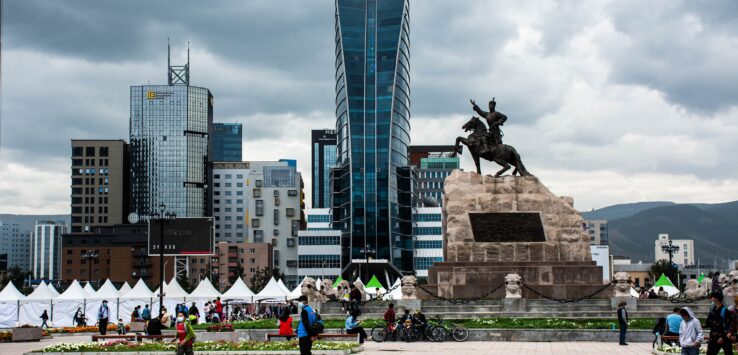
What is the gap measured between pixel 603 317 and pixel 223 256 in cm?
12864

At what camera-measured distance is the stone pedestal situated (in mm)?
39825

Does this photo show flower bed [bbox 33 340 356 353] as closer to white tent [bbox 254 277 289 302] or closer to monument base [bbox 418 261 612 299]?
monument base [bbox 418 261 612 299]

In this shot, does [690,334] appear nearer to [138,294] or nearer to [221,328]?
[221,328]

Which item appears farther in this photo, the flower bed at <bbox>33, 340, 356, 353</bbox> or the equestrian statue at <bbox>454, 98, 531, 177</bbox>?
the equestrian statue at <bbox>454, 98, 531, 177</bbox>

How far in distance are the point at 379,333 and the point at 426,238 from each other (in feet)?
398

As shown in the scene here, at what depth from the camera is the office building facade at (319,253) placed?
479 ft

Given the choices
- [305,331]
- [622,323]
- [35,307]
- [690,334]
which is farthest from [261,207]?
[690,334]

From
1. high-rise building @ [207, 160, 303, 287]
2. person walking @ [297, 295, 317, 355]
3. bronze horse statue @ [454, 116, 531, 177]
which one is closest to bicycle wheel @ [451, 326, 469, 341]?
person walking @ [297, 295, 317, 355]

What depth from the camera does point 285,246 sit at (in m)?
167

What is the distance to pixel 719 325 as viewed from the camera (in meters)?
17.6

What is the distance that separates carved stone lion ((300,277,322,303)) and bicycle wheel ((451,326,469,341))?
977 centimetres

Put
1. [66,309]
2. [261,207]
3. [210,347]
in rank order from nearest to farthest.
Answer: [210,347]
[66,309]
[261,207]

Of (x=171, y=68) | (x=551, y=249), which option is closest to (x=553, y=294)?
(x=551, y=249)

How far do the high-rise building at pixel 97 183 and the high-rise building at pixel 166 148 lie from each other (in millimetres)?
3141
